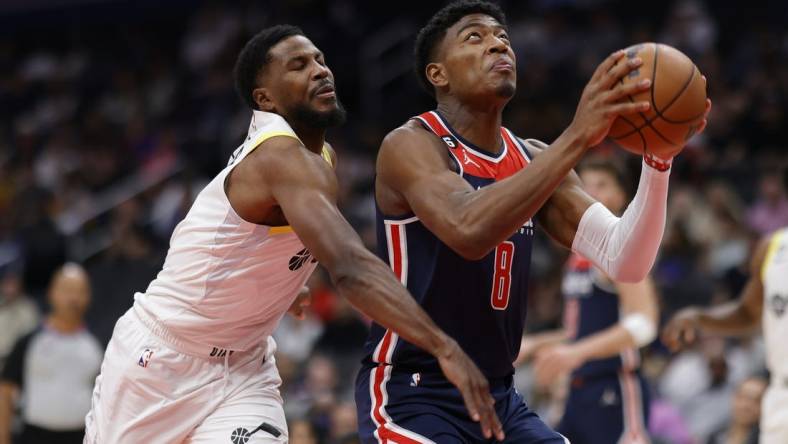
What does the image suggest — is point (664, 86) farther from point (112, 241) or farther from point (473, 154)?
point (112, 241)

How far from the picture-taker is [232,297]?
4902 millimetres

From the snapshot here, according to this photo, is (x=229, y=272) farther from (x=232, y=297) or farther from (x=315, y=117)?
(x=315, y=117)

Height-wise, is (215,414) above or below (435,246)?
below

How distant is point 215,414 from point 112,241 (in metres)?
11.5

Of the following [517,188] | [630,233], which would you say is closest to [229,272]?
[517,188]

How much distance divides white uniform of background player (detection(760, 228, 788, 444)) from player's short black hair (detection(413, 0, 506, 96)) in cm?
245

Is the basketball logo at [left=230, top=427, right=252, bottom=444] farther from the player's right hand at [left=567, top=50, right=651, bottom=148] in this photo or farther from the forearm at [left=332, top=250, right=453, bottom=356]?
the player's right hand at [left=567, top=50, right=651, bottom=148]

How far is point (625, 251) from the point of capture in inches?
178

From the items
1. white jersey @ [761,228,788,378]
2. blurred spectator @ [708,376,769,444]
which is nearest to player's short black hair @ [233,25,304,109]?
white jersey @ [761,228,788,378]

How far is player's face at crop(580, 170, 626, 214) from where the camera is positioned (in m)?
7.64

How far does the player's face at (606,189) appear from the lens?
25.1ft

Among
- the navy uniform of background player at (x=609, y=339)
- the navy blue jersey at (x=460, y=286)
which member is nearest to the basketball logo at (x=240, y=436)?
the navy blue jersey at (x=460, y=286)

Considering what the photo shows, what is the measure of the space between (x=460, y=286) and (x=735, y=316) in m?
2.96

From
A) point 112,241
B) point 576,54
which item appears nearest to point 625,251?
point 576,54
